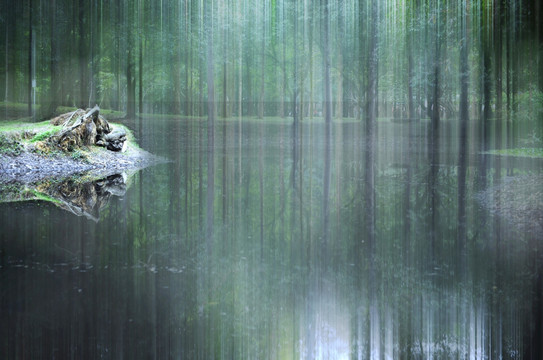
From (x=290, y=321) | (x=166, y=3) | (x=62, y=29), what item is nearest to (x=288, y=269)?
(x=290, y=321)

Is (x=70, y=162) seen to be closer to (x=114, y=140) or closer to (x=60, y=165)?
(x=60, y=165)

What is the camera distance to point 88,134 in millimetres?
18141

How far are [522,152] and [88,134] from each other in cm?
1736

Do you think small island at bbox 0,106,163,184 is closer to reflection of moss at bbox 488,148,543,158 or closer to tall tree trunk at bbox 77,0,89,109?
tall tree trunk at bbox 77,0,89,109

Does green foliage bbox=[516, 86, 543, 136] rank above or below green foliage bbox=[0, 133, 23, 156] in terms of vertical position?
above

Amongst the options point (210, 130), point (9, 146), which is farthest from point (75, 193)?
point (210, 130)

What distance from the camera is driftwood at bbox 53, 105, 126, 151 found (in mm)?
17141

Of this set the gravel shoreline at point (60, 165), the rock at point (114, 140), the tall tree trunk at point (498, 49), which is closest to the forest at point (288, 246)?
the tall tree trunk at point (498, 49)

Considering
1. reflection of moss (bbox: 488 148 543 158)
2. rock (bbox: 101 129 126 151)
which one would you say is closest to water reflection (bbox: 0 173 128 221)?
rock (bbox: 101 129 126 151)

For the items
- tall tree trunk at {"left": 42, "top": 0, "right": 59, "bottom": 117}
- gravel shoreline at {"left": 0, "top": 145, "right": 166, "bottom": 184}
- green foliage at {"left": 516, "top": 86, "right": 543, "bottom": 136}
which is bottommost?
gravel shoreline at {"left": 0, "top": 145, "right": 166, "bottom": 184}

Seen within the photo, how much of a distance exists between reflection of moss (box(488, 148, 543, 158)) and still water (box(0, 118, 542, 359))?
32.5 feet

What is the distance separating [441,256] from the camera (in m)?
6.49

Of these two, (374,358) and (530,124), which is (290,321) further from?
(530,124)

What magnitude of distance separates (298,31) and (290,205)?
33154 mm
